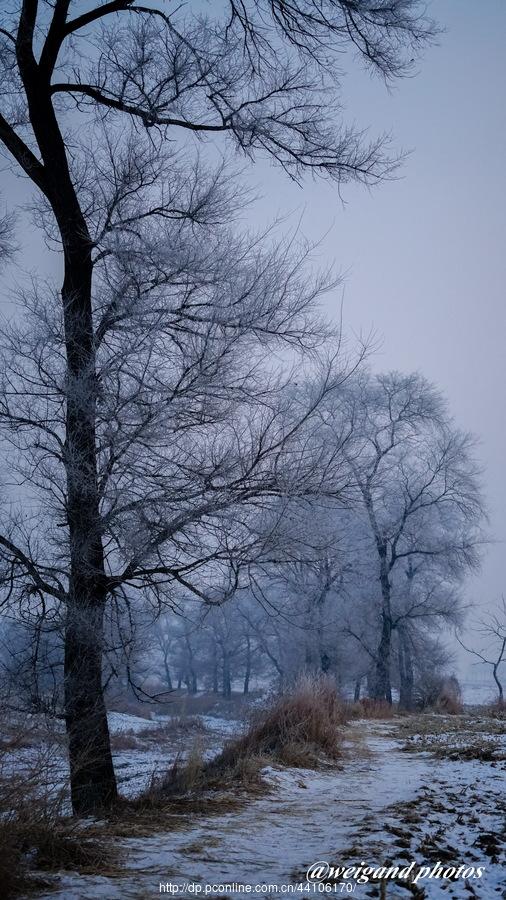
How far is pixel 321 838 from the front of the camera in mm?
2994

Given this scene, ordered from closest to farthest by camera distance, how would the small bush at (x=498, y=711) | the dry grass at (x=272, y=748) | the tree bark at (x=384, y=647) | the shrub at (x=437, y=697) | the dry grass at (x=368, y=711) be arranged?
the dry grass at (x=272, y=748)
the dry grass at (x=368, y=711)
the small bush at (x=498, y=711)
the shrub at (x=437, y=697)
the tree bark at (x=384, y=647)

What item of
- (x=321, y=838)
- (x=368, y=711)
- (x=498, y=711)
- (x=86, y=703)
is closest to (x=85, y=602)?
(x=86, y=703)

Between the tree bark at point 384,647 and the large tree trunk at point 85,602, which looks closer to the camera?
the large tree trunk at point 85,602

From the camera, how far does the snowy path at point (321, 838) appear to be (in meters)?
2.30

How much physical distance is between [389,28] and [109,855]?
6635 millimetres

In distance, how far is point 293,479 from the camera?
4887 millimetres

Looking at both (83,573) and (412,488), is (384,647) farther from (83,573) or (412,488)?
(83,573)

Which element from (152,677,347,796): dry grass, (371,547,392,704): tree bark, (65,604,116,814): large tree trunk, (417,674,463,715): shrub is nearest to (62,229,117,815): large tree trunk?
(65,604,116,814): large tree trunk

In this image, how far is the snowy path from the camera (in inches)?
90.7

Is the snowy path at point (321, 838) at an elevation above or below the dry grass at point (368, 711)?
above

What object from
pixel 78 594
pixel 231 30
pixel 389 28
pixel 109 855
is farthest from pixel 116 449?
pixel 389 28

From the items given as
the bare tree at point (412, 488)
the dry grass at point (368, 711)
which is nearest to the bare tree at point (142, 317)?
the dry grass at point (368, 711)

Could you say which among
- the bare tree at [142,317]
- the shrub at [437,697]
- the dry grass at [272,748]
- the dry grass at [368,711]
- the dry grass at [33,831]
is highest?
the bare tree at [142,317]

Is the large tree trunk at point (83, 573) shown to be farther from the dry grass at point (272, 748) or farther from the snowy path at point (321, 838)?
the snowy path at point (321, 838)
